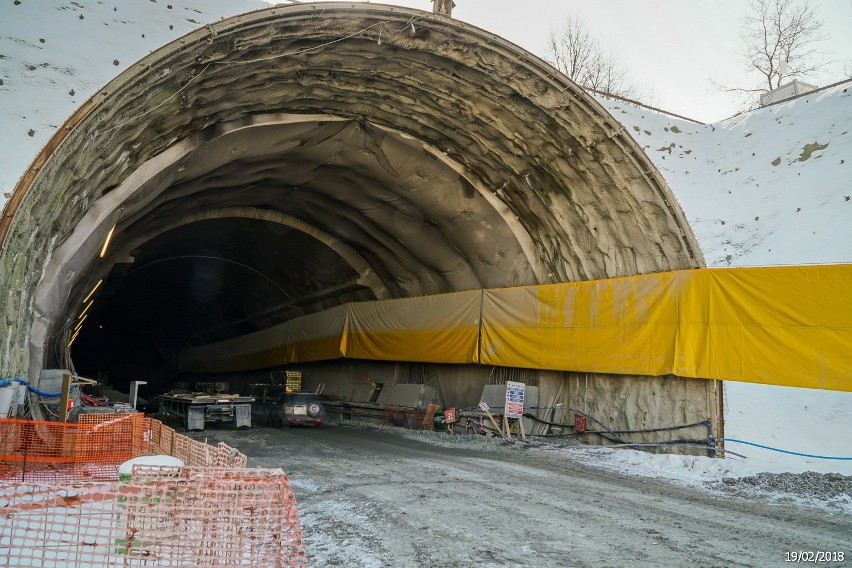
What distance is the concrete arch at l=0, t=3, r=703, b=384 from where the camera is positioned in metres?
11.1

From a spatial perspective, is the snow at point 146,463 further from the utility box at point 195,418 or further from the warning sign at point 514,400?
the utility box at point 195,418

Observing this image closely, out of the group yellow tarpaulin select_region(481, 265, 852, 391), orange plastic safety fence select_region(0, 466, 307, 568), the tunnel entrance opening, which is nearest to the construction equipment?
the tunnel entrance opening

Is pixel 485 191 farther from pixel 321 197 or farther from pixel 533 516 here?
pixel 533 516

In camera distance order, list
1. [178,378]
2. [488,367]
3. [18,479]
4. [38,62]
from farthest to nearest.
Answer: [178,378]
[488,367]
[38,62]
[18,479]

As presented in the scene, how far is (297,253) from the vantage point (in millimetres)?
26422

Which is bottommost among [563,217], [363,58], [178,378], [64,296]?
[178,378]

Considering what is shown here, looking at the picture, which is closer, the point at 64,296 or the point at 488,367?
the point at 64,296

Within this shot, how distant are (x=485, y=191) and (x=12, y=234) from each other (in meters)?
11.7

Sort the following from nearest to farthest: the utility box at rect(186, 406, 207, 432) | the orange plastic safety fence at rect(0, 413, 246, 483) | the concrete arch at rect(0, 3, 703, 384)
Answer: the orange plastic safety fence at rect(0, 413, 246, 483) < the concrete arch at rect(0, 3, 703, 384) < the utility box at rect(186, 406, 207, 432)

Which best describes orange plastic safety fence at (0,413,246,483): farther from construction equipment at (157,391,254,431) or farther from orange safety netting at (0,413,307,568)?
construction equipment at (157,391,254,431)

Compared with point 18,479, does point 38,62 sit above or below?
above

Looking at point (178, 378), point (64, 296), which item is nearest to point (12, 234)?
point (64, 296)
